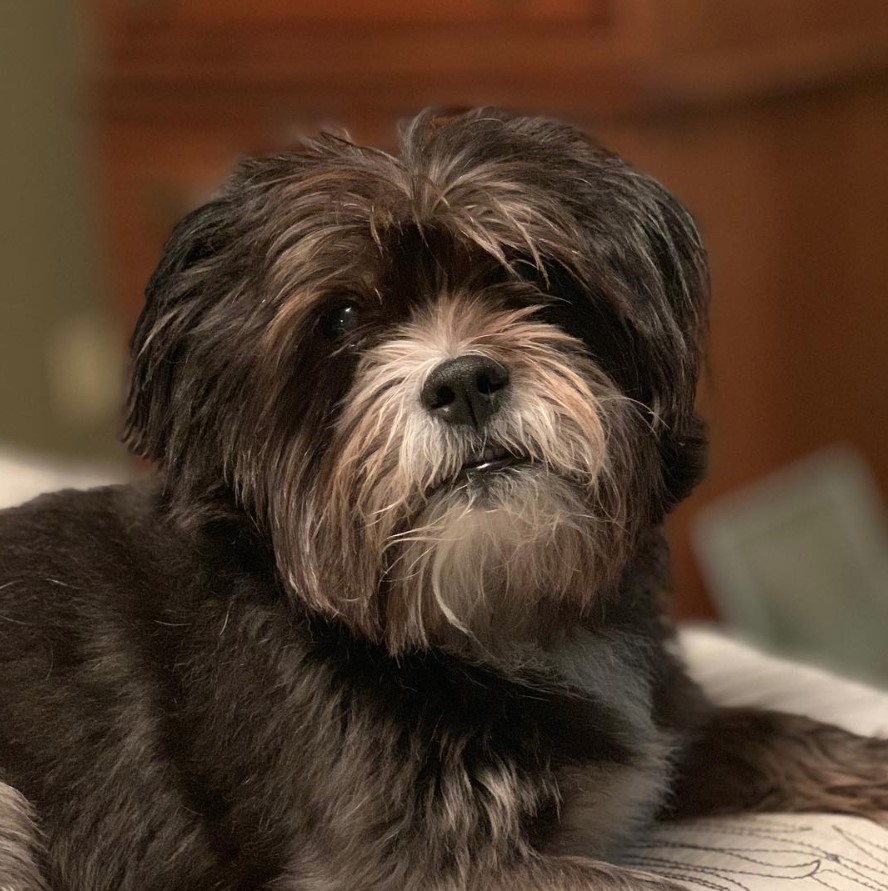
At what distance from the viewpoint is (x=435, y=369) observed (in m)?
1.27

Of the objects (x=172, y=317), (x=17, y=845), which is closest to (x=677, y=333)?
(x=172, y=317)

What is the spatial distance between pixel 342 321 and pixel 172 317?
167 mm

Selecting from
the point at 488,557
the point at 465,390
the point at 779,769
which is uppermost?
the point at 465,390

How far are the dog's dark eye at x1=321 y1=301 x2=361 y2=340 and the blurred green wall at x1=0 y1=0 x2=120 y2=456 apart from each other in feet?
9.94

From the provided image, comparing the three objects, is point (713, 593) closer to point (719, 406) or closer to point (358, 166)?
point (719, 406)

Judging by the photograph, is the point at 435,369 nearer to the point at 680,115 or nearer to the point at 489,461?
the point at 489,461

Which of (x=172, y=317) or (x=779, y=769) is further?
(x=779, y=769)

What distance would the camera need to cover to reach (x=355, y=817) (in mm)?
1302

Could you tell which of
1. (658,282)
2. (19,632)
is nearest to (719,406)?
(658,282)

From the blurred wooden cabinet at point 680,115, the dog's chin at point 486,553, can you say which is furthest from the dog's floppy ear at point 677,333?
the blurred wooden cabinet at point 680,115

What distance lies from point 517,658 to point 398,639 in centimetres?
13

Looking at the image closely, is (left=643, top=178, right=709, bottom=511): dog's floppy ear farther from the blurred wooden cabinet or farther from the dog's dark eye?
the blurred wooden cabinet

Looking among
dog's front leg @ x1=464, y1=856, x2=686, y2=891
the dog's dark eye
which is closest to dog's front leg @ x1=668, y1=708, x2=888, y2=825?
dog's front leg @ x1=464, y1=856, x2=686, y2=891

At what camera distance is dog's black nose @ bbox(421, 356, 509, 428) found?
125cm
